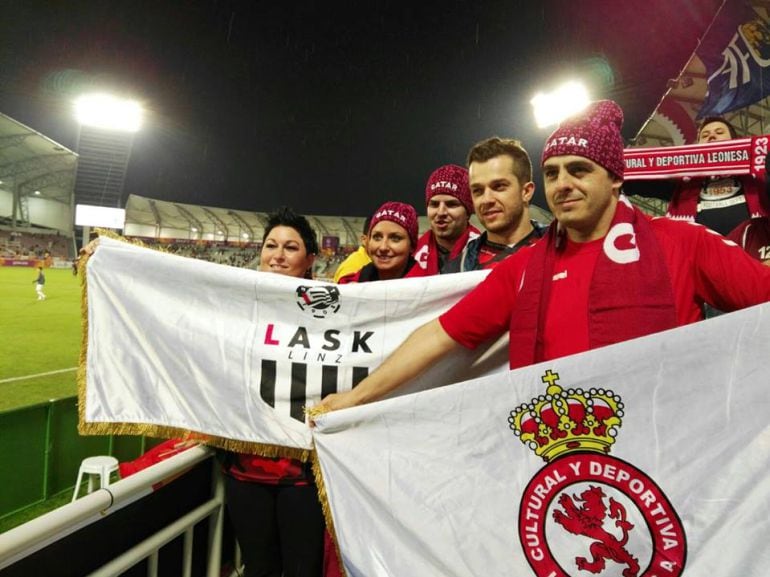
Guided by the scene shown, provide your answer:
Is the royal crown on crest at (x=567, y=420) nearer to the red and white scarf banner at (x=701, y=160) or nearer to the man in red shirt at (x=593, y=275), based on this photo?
the man in red shirt at (x=593, y=275)

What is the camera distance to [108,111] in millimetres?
32375

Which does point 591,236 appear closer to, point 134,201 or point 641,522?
point 641,522

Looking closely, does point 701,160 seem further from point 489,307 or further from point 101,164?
point 101,164

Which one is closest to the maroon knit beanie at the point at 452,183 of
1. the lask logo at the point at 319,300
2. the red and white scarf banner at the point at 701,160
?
the red and white scarf banner at the point at 701,160

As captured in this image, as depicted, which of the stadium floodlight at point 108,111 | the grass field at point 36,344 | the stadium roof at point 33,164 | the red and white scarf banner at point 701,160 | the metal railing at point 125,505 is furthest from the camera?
the stadium roof at point 33,164

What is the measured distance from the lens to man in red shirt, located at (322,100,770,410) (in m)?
1.25

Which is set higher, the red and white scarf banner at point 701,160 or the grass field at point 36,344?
the red and white scarf banner at point 701,160

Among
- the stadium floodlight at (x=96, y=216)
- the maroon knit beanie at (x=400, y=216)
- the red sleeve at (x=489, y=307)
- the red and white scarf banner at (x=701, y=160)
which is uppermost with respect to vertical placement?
the stadium floodlight at (x=96, y=216)

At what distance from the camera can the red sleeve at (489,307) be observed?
151 cm

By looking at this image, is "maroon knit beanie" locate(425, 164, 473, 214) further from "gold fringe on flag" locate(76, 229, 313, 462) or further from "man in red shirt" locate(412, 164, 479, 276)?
"gold fringe on flag" locate(76, 229, 313, 462)

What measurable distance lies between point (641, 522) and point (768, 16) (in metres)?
6.23

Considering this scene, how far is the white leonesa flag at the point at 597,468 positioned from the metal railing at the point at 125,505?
770 mm

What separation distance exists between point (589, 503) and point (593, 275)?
562mm

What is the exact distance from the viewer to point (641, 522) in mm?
1141
